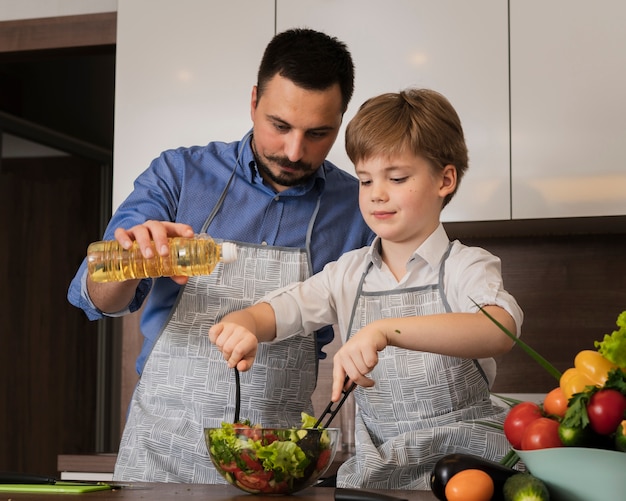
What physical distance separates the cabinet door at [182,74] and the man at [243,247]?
2.61 feet

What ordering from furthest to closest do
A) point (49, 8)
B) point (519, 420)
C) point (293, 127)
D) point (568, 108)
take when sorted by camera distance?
point (49, 8), point (568, 108), point (293, 127), point (519, 420)

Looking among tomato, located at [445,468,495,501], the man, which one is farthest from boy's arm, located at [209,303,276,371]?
tomato, located at [445,468,495,501]

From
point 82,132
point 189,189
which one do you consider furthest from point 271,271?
point 82,132

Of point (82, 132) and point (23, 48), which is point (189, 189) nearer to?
point (23, 48)

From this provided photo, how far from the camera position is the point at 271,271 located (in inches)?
64.5

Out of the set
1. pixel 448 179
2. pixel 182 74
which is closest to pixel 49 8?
pixel 182 74

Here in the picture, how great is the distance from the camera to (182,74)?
8.28ft

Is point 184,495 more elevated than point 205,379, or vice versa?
point 205,379

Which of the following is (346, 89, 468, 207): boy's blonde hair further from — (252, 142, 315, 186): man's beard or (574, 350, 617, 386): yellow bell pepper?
(574, 350, 617, 386): yellow bell pepper

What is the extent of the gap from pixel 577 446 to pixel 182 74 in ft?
6.24

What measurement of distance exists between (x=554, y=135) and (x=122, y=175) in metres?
1.16

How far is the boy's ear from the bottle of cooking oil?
0.38 metres

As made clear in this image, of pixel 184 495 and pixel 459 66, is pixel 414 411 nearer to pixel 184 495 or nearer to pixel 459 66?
pixel 184 495

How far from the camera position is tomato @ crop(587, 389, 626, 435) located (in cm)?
83
